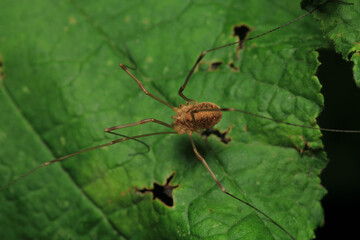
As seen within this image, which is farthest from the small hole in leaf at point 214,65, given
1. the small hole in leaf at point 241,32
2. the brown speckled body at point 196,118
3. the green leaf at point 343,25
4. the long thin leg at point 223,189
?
the green leaf at point 343,25

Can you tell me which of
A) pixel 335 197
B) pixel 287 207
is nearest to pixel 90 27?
pixel 287 207

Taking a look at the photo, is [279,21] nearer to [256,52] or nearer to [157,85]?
[256,52]

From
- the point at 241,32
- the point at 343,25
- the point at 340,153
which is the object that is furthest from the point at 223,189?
the point at 343,25

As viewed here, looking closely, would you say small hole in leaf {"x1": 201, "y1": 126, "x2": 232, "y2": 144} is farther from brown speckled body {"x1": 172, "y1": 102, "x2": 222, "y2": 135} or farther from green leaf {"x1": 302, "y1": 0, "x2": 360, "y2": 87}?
green leaf {"x1": 302, "y1": 0, "x2": 360, "y2": 87}

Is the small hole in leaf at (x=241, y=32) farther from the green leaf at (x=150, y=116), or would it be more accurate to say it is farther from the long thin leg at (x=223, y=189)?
the long thin leg at (x=223, y=189)

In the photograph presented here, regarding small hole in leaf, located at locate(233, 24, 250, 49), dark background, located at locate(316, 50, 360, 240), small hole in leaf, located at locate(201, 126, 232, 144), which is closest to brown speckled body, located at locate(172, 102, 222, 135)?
small hole in leaf, located at locate(201, 126, 232, 144)

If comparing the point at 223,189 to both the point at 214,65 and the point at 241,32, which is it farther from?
the point at 241,32
